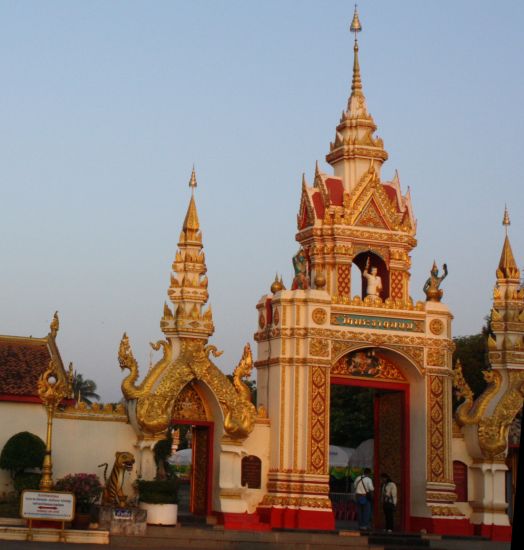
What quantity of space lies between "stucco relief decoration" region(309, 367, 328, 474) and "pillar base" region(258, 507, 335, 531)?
1010 millimetres

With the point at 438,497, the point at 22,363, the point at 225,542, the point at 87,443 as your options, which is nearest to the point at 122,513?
the point at 225,542

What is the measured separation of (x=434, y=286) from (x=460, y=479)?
16.1ft

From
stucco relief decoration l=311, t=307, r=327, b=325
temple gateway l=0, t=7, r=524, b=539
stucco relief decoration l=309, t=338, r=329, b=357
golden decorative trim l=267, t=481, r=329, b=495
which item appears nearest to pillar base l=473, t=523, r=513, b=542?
temple gateway l=0, t=7, r=524, b=539

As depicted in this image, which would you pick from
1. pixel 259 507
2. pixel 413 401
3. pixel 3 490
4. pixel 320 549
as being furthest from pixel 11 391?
pixel 413 401

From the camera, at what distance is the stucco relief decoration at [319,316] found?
2608 centimetres

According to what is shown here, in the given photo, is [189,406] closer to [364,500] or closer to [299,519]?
[299,519]

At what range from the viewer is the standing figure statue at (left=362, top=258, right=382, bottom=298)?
2764cm

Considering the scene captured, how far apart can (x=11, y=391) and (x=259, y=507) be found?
635 centimetres

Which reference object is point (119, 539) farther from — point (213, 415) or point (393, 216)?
point (393, 216)

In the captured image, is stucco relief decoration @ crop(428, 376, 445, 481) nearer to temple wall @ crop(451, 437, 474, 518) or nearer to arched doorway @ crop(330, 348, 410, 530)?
arched doorway @ crop(330, 348, 410, 530)

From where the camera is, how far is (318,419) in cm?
2591

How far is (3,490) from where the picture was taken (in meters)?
24.8

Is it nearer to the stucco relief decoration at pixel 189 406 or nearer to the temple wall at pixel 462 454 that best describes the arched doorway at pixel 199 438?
the stucco relief decoration at pixel 189 406

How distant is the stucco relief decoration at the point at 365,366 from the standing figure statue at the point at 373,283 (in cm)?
151
